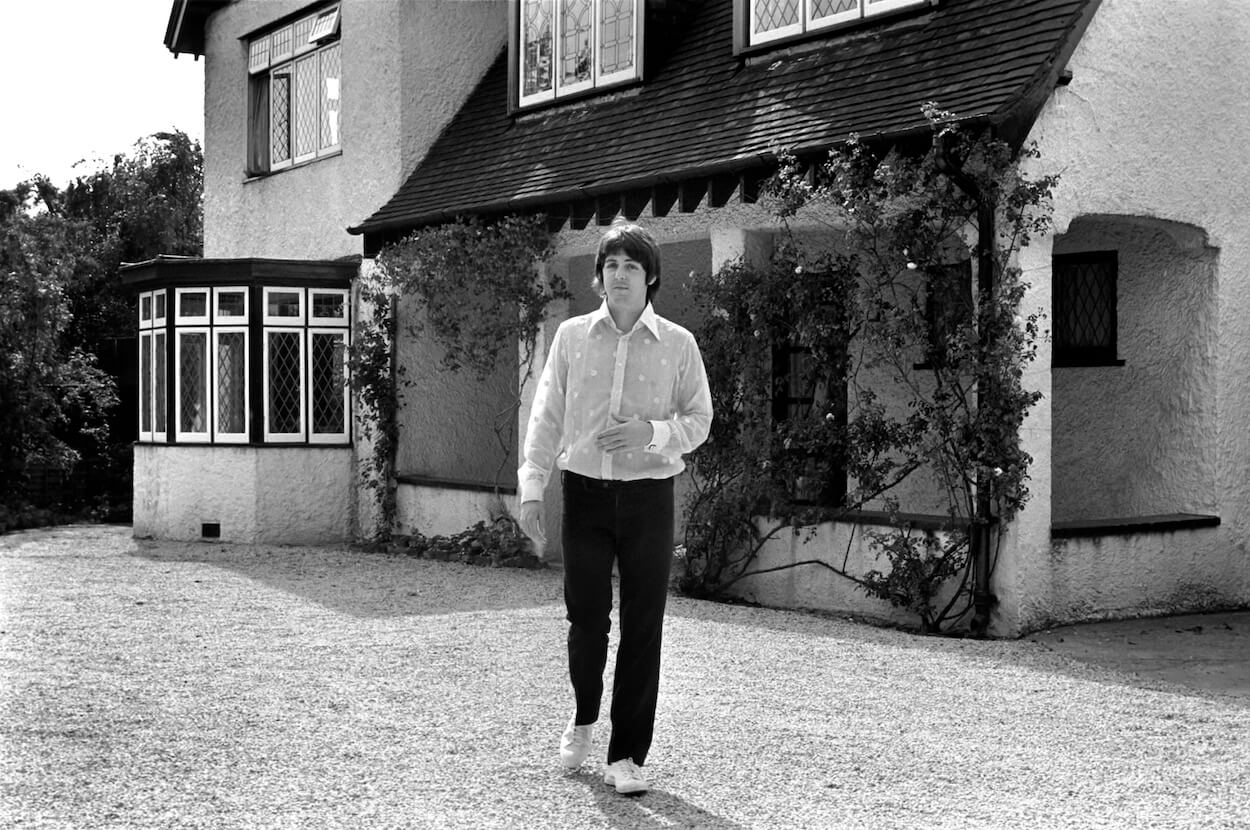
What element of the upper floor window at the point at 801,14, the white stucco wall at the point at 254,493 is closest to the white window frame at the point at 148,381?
the white stucco wall at the point at 254,493

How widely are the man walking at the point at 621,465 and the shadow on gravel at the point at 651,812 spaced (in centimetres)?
6

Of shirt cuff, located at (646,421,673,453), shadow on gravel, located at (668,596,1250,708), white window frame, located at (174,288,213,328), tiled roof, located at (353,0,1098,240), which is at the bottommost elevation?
shadow on gravel, located at (668,596,1250,708)

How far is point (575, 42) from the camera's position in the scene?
13.9 meters

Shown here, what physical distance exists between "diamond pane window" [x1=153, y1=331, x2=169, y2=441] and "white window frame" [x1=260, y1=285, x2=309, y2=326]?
1264 mm

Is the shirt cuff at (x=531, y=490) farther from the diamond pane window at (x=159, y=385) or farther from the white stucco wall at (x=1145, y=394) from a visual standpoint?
the diamond pane window at (x=159, y=385)

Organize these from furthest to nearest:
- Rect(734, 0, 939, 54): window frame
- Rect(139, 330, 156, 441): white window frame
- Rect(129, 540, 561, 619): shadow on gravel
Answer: Rect(139, 330, 156, 441): white window frame
Rect(734, 0, 939, 54): window frame
Rect(129, 540, 561, 619): shadow on gravel

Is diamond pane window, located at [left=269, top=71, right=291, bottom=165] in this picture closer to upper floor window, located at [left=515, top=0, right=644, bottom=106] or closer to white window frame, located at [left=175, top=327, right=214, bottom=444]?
white window frame, located at [left=175, top=327, right=214, bottom=444]

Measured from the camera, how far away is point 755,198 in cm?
1045

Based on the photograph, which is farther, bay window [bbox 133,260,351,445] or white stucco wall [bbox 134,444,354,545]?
bay window [bbox 133,260,351,445]

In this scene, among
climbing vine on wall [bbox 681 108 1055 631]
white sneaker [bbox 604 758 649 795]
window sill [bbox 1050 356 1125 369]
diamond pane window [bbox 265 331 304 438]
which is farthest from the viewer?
diamond pane window [bbox 265 331 304 438]

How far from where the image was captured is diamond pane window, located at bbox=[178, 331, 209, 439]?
50.1 ft

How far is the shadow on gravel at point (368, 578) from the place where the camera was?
10.3m

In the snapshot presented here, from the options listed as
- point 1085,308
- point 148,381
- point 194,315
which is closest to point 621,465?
point 1085,308

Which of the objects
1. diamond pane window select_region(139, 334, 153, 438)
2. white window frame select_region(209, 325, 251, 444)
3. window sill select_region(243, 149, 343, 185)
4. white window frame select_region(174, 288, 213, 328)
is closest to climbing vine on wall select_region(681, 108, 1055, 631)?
white window frame select_region(209, 325, 251, 444)
